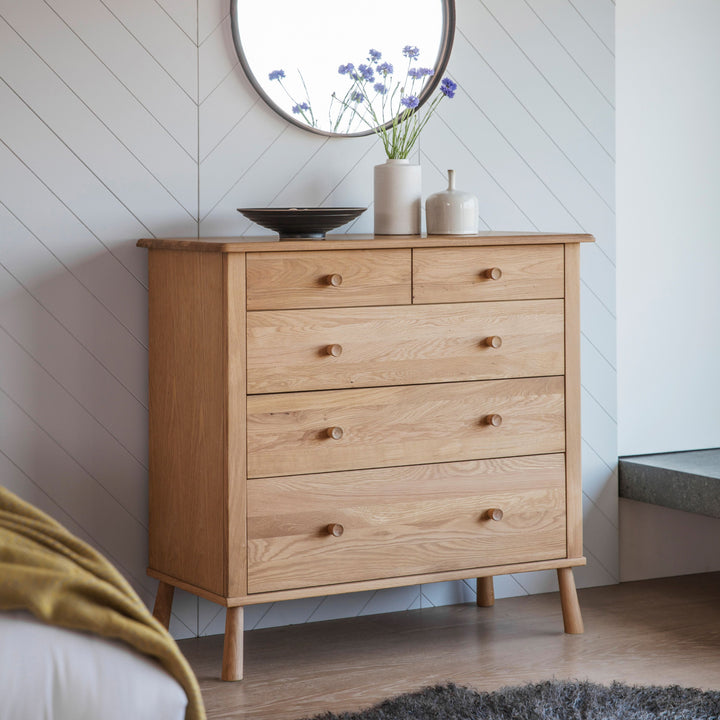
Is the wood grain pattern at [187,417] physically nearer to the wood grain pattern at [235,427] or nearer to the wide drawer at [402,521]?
the wood grain pattern at [235,427]

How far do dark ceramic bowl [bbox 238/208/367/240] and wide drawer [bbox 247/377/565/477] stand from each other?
0.39 meters

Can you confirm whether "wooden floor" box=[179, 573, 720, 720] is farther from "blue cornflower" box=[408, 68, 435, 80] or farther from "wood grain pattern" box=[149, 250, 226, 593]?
"blue cornflower" box=[408, 68, 435, 80]

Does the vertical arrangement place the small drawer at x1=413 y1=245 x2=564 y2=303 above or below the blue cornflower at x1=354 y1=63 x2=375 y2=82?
below

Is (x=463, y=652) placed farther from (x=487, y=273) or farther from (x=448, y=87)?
(x=448, y=87)

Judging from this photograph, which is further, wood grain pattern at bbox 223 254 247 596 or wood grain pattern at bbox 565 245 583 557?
wood grain pattern at bbox 565 245 583 557

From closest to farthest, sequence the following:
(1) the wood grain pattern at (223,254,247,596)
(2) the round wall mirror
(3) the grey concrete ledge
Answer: (1) the wood grain pattern at (223,254,247,596), (2) the round wall mirror, (3) the grey concrete ledge

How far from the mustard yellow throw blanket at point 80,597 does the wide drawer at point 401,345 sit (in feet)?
3.32

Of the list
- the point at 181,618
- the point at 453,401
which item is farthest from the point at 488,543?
the point at 181,618

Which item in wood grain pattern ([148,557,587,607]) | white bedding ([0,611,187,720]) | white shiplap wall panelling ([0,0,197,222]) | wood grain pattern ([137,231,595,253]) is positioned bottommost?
wood grain pattern ([148,557,587,607])

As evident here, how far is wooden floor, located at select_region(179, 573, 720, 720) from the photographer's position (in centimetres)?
253

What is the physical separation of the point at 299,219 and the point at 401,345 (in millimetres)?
373

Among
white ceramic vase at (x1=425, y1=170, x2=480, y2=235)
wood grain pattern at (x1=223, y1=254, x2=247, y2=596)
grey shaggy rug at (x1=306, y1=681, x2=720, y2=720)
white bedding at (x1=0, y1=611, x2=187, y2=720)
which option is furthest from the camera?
white ceramic vase at (x1=425, y1=170, x2=480, y2=235)

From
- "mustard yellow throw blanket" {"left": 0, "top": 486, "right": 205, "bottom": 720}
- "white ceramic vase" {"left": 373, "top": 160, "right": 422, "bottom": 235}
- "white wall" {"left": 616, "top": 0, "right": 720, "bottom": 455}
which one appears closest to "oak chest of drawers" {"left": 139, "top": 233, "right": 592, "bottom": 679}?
"white ceramic vase" {"left": 373, "top": 160, "right": 422, "bottom": 235}

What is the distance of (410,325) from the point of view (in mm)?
2648
